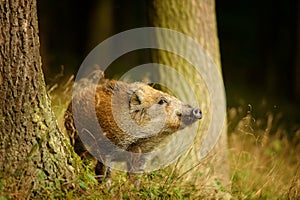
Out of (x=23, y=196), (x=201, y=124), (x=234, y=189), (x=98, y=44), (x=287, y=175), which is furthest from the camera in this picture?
(x=98, y=44)

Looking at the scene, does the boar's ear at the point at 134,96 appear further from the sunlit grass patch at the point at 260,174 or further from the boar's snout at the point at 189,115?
the sunlit grass patch at the point at 260,174

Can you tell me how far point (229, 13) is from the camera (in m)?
23.9

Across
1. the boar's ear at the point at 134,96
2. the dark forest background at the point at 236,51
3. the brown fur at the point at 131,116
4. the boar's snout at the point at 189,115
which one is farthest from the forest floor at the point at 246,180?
the dark forest background at the point at 236,51

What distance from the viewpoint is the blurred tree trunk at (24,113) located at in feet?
15.4

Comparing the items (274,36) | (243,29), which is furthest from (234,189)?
(243,29)

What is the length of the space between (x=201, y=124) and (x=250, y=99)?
31.2 ft

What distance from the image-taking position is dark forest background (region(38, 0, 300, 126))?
1585 centimetres

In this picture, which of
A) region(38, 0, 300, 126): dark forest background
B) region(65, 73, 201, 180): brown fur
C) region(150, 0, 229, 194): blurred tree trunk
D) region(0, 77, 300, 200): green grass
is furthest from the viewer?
region(38, 0, 300, 126): dark forest background

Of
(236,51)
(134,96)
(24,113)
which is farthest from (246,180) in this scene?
(236,51)

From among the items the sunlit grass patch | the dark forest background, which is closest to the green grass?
the sunlit grass patch

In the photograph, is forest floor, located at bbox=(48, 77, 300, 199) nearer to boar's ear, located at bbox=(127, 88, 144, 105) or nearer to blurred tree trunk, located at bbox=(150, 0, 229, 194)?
blurred tree trunk, located at bbox=(150, 0, 229, 194)

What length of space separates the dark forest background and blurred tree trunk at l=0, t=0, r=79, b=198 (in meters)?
9.10

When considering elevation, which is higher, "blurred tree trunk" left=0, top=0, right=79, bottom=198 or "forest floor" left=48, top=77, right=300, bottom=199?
"blurred tree trunk" left=0, top=0, right=79, bottom=198

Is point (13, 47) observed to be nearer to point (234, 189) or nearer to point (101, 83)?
point (101, 83)
